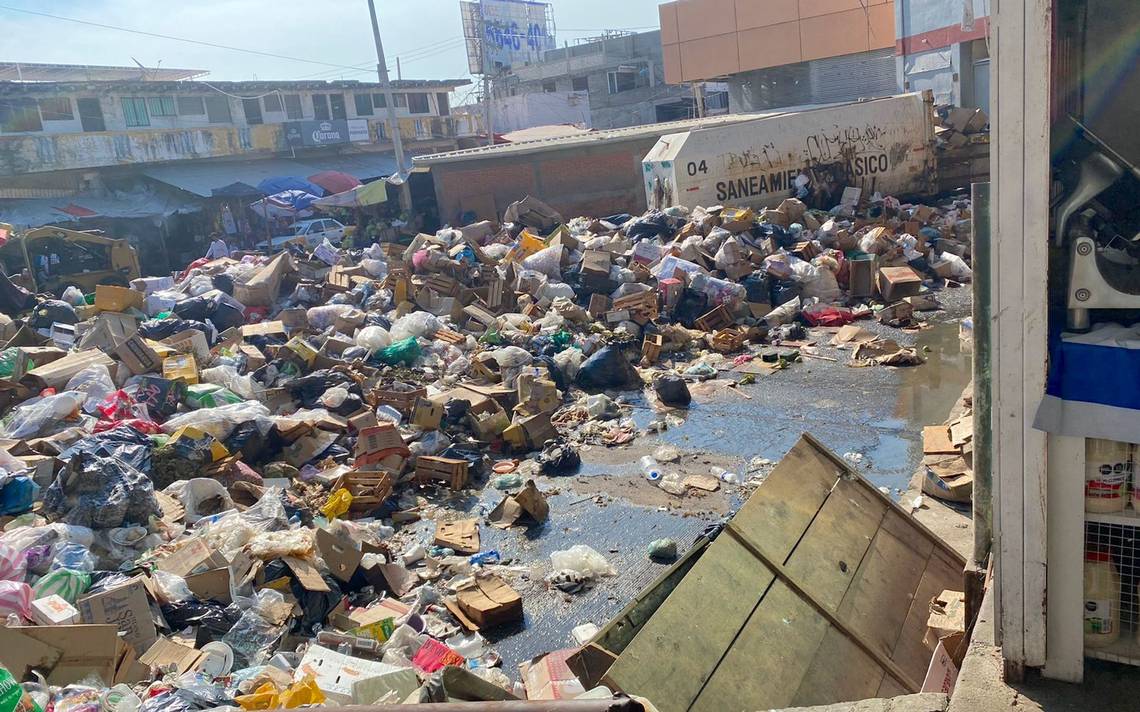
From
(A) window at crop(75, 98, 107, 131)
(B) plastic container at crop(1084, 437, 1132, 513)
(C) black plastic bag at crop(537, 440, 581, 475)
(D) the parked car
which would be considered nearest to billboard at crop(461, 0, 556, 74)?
(A) window at crop(75, 98, 107, 131)

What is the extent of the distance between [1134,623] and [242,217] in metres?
27.6

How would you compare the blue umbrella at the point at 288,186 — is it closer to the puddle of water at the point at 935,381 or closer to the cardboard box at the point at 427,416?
the cardboard box at the point at 427,416

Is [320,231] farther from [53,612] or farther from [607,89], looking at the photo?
[607,89]

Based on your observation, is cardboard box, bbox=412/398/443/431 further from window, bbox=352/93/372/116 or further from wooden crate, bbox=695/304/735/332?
window, bbox=352/93/372/116

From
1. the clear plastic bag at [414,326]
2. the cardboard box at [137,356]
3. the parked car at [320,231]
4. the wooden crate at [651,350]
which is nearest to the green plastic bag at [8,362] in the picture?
the cardboard box at [137,356]

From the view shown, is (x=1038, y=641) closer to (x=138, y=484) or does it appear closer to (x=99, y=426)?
(x=138, y=484)

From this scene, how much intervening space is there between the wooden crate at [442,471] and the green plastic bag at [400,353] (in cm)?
217

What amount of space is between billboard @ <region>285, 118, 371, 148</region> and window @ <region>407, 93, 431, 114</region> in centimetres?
314

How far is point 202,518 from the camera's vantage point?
17.0ft

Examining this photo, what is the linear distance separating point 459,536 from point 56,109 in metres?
27.3

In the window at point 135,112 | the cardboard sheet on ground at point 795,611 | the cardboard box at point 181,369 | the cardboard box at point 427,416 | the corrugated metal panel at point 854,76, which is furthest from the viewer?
the window at point 135,112

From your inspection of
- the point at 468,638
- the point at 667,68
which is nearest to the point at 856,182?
the point at 468,638

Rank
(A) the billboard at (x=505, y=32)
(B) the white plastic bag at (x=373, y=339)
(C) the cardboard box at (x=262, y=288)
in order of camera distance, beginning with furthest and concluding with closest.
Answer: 1. (A) the billboard at (x=505, y=32)
2. (C) the cardboard box at (x=262, y=288)
3. (B) the white plastic bag at (x=373, y=339)

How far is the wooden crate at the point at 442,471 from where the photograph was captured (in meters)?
6.16
